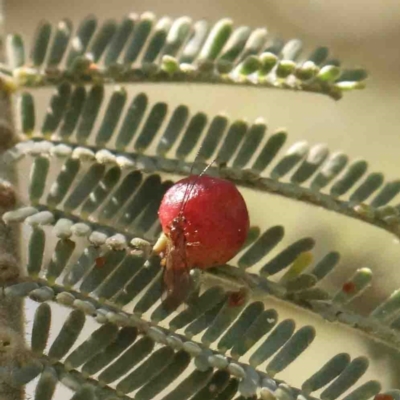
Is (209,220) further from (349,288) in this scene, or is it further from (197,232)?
(349,288)

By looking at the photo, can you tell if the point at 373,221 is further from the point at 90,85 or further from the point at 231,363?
the point at 90,85

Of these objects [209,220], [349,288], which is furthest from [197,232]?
[349,288]

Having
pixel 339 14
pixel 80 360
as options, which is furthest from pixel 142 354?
pixel 339 14
